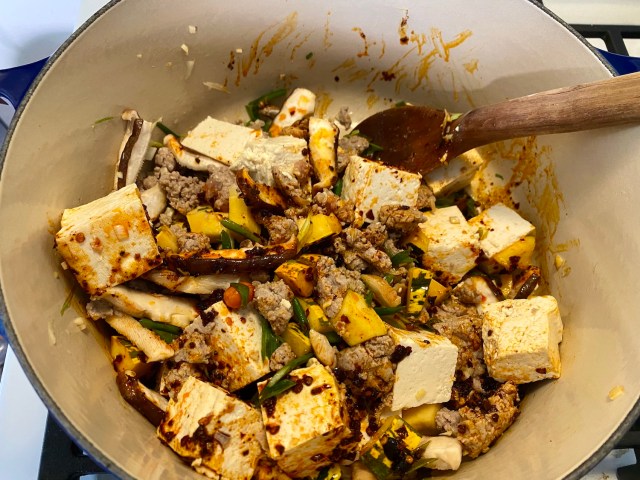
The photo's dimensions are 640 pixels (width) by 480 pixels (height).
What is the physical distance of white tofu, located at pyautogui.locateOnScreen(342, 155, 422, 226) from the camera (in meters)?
1.65

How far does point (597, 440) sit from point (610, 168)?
28.9 inches

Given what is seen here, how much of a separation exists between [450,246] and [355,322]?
17.8 inches

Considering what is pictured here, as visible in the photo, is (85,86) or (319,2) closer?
(85,86)

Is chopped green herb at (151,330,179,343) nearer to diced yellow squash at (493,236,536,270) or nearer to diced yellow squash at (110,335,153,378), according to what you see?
diced yellow squash at (110,335,153,378)

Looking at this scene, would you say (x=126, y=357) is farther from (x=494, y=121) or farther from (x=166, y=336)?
(x=494, y=121)

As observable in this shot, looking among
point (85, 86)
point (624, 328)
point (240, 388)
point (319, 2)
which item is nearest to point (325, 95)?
point (319, 2)

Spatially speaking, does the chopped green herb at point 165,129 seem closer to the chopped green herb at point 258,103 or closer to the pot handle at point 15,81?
the chopped green herb at point 258,103

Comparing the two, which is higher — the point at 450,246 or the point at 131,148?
the point at 131,148

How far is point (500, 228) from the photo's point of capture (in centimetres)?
175

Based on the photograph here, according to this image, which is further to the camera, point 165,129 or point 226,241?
point 165,129

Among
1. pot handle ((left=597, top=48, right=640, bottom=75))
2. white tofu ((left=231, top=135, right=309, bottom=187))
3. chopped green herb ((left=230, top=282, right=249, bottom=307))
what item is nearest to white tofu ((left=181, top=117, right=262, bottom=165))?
white tofu ((left=231, top=135, right=309, bottom=187))

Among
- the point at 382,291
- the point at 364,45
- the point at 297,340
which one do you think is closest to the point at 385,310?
the point at 382,291

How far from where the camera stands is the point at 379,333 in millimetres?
1451

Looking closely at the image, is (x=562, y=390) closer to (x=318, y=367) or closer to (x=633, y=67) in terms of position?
(x=318, y=367)
